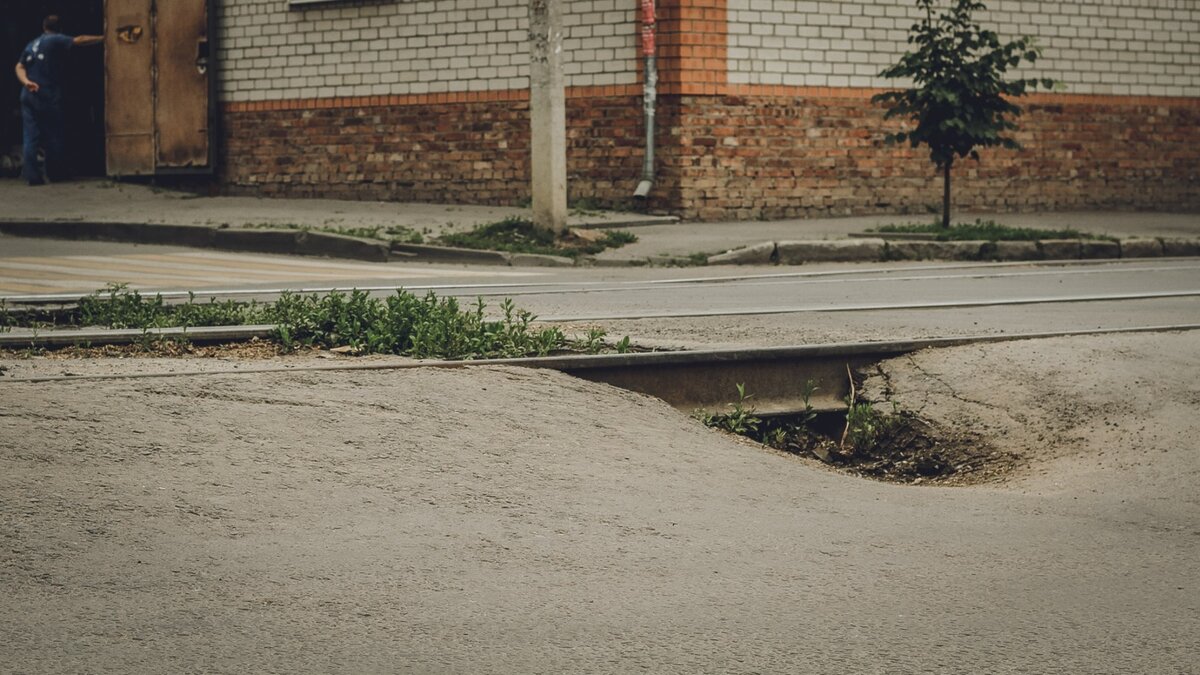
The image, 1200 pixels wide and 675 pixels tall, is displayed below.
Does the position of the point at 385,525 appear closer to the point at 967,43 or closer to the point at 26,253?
the point at 26,253

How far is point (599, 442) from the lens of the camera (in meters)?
5.47

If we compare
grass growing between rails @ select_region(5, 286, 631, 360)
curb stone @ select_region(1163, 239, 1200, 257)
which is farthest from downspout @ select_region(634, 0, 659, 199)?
grass growing between rails @ select_region(5, 286, 631, 360)

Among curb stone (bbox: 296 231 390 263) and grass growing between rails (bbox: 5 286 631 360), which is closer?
grass growing between rails (bbox: 5 286 631 360)

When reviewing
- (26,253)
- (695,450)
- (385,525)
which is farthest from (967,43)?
(385,525)

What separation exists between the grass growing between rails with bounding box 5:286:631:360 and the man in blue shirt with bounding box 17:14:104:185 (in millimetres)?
12935

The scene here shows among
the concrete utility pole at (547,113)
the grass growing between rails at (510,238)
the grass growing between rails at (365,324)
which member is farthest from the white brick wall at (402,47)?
the grass growing between rails at (365,324)

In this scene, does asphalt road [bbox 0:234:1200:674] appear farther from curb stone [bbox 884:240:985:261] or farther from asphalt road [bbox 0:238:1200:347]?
curb stone [bbox 884:240:985:261]

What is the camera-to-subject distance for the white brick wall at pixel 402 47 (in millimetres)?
16766

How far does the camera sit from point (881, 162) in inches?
700

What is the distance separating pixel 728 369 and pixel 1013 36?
43.2ft

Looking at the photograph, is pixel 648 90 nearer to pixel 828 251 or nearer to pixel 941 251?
pixel 828 251

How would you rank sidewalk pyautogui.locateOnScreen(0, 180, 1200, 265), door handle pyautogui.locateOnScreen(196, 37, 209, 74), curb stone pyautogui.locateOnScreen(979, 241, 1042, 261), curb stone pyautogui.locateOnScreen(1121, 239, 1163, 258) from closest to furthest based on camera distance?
sidewalk pyautogui.locateOnScreen(0, 180, 1200, 265) → curb stone pyautogui.locateOnScreen(979, 241, 1042, 261) → curb stone pyautogui.locateOnScreen(1121, 239, 1163, 258) → door handle pyautogui.locateOnScreen(196, 37, 209, 74)

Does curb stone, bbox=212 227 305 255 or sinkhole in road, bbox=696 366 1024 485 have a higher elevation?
curb stone, bbox=212 227 305 255

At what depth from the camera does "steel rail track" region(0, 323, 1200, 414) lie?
633cm
